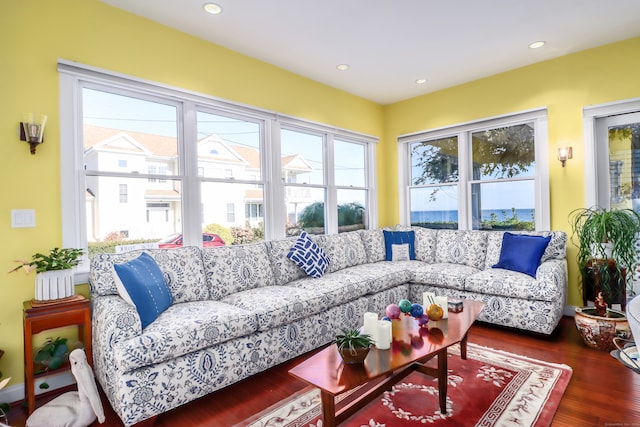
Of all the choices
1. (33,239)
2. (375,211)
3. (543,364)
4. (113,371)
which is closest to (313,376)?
(113,371)

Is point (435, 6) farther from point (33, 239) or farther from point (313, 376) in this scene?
point (33, 239)

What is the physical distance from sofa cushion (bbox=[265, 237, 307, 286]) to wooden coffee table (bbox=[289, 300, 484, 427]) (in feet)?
4.14

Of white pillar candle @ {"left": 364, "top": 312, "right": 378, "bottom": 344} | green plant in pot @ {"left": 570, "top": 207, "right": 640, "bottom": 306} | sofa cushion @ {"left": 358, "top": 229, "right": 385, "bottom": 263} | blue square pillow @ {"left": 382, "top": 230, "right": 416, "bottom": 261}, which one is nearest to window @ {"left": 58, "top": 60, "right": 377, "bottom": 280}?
sofa cushion @ {"left": 358, "top": 229, "right": 385, "bottom": 263}

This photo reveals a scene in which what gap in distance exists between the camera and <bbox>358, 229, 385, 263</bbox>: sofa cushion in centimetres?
436

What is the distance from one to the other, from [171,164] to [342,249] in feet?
6.58

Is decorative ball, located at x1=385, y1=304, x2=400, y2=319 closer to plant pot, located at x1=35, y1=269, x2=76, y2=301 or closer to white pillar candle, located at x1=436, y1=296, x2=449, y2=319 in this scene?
white pillar candle, located at x1=436, y1=296, x2=449, y2=319

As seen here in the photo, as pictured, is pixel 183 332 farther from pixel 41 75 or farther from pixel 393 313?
pixel 41 75

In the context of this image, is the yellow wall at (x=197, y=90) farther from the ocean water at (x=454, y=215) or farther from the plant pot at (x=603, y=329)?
the plant pot at (x=603, y=329)

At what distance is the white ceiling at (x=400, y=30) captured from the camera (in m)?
2.74

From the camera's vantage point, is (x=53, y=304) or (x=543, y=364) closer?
(x=53, y=304)

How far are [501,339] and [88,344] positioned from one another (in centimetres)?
326

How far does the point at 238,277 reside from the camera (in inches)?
117

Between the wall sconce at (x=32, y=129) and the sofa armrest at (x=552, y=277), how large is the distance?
4.06 meters

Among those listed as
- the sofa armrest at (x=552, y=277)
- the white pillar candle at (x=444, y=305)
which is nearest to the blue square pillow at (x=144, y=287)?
the white pillar candle at (x=444, y=305)
